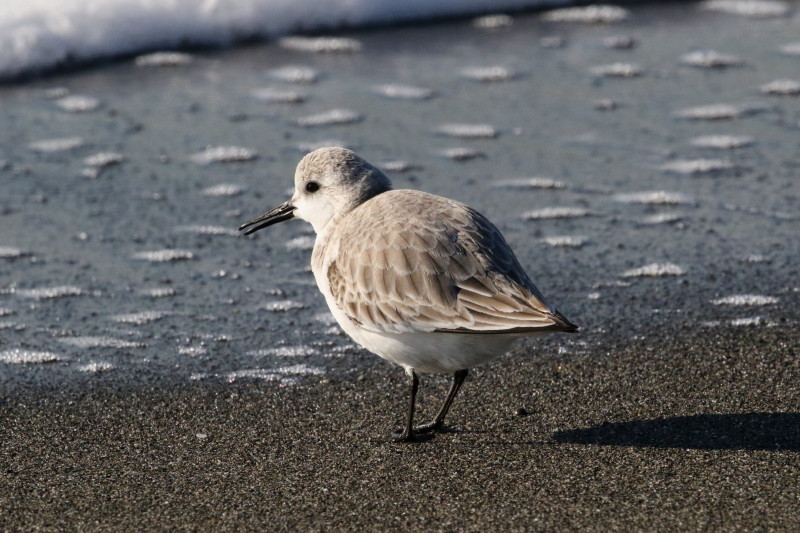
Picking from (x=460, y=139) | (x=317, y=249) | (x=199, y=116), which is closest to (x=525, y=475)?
(x=317, y=249)

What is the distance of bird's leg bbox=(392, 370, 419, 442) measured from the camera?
14.0ft

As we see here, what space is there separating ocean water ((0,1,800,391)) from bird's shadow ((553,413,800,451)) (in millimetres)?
727

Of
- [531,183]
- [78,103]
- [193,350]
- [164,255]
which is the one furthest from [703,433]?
[78,103]

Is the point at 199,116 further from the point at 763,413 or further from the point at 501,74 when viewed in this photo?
the point at 763,413

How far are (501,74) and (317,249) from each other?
13.2ft

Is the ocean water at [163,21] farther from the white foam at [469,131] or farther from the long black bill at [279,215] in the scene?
the long black bill at [279,215]

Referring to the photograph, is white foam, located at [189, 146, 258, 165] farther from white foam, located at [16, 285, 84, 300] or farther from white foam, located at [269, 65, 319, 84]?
white foam, located at [16, 285, 84, 300]

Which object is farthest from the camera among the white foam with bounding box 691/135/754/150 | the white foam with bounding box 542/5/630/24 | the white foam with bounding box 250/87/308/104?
the white foam with bounding box 542/5/630/24

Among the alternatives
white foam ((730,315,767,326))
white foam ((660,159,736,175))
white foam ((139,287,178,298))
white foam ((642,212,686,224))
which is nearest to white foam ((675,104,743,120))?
white foam ((660,159,736,175))

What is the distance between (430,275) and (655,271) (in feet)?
6.48

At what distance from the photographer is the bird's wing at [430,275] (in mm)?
3930

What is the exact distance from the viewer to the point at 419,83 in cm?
820

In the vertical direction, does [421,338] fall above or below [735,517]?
above

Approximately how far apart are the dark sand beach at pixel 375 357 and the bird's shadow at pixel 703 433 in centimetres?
1
